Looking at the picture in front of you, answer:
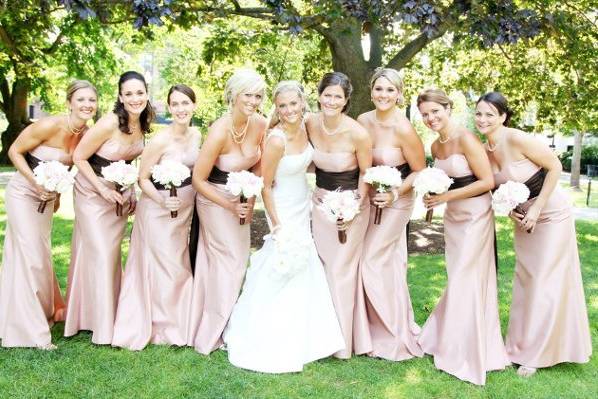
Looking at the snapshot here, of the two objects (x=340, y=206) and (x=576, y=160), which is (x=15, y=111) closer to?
(x=576, y=160)

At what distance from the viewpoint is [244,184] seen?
541 cm

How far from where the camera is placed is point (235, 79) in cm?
559

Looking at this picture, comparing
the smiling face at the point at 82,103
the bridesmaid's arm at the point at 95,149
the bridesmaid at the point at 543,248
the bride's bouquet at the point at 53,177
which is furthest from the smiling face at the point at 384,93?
the bride's bouquet at the point at 53,177

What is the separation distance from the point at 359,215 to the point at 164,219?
6.37ft

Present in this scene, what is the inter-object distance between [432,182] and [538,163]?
1.02 meters

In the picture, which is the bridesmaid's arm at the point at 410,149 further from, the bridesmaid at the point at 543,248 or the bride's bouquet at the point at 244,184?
the bride's bouquet at the point at 244,184

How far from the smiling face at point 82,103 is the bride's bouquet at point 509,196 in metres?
3.92

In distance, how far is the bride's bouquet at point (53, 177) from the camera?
5527 mm

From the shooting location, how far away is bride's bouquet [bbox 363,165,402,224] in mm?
5430

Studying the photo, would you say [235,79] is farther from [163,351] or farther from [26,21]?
[26,21]

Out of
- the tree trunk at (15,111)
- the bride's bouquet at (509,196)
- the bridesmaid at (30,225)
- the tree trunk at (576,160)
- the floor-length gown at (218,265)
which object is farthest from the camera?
the tree trunk at (15,111)

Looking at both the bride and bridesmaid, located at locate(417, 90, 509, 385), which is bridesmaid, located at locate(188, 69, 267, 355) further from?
bridesmaid, located at locate(417, 90, 509, 385)

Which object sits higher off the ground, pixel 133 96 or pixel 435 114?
pixel 133 96

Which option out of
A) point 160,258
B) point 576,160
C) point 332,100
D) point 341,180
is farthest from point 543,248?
point 576,160
